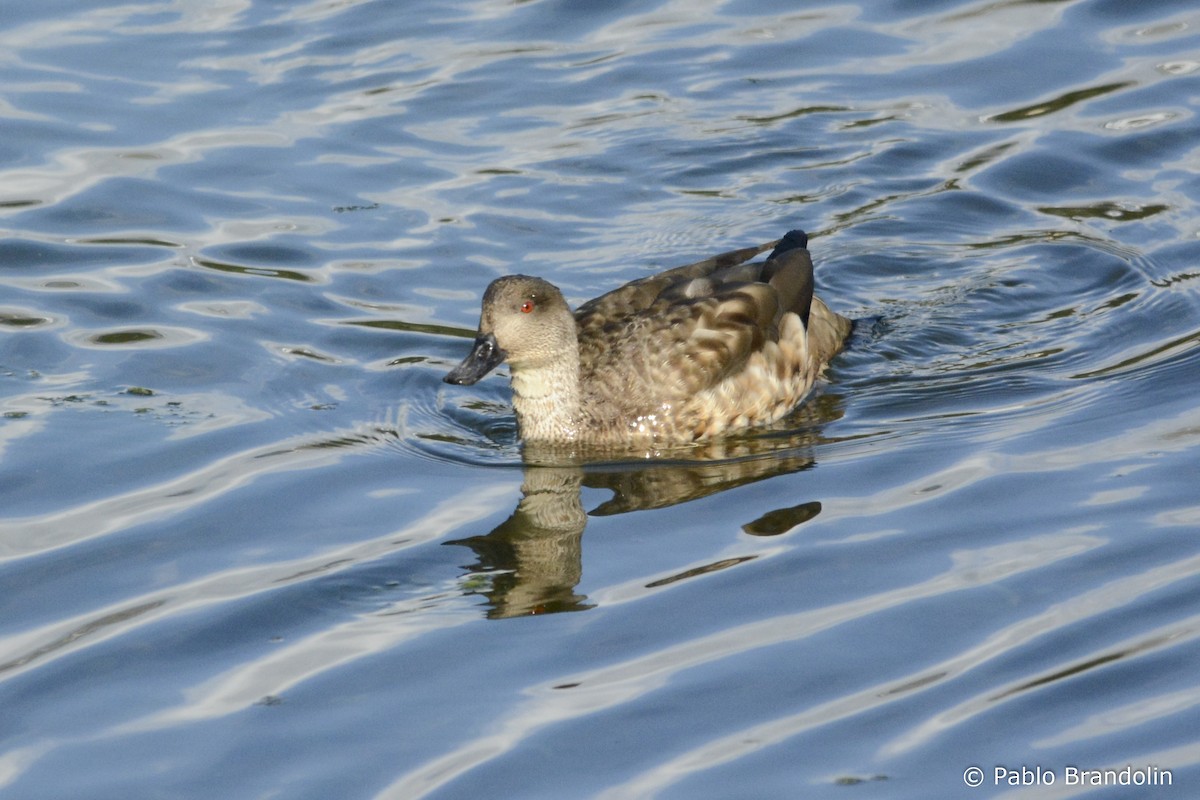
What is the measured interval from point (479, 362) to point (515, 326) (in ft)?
0.94

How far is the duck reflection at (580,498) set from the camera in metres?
7.92

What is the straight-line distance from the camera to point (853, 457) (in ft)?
30.3

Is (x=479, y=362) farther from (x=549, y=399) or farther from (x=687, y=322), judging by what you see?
(x=687, y=322)

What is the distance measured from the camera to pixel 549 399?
991cm

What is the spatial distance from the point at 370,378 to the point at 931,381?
3390mm

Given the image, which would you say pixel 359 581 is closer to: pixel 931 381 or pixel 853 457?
pixel 853 457

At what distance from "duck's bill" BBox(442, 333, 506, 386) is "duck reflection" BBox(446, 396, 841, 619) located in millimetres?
565

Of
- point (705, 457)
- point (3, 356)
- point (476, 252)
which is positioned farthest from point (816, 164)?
point (3, 356)

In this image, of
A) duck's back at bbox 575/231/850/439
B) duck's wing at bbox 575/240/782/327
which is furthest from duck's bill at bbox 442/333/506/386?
duck's wing at bbox 575/240/782/327

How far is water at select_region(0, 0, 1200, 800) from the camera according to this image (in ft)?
21.6

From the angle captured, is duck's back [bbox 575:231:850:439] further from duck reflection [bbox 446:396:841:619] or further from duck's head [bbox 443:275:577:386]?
duck's head [bbox 443:275:577:386]

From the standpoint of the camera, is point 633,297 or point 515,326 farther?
point 633,297

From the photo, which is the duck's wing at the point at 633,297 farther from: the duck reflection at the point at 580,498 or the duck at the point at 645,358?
the duck reflection at the point at 580,498

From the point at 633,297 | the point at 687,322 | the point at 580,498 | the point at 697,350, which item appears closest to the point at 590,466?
the point at 580,498
